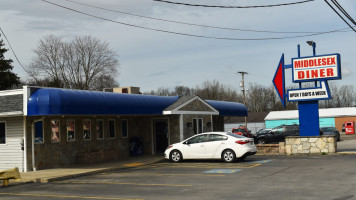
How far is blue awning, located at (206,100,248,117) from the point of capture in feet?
103

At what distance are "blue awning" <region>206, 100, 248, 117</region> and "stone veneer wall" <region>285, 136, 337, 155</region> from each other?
7352 millimetres

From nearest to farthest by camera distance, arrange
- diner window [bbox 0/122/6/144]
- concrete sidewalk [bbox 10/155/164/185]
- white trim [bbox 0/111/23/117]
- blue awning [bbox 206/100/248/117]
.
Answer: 1. concrete sidewalk [bbox 10/155/164/185]
2. white trim [bbox 0/111/23/117]
3. diner window [bbox 0/122/6/144]
4. blue awning [bbox 206/100/248/117]

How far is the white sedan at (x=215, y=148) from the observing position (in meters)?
20.5

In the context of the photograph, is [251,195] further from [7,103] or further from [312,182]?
[7,103]

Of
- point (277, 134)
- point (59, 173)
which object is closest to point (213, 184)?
point (59, 173)

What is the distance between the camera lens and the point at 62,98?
61.3ft

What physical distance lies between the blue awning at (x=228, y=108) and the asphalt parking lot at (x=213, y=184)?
11.9 meters

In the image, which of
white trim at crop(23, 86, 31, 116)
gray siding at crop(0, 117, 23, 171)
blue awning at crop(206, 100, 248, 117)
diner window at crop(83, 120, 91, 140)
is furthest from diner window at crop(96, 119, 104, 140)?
blue awning at crop(206, 100, 248, 117)

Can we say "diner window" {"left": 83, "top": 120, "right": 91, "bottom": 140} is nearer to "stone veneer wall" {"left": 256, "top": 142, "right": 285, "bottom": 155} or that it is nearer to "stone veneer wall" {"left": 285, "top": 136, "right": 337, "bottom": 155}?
"stone veneer wall" {"left": 256, "top": 142, "right": 285, "bottom": 155}

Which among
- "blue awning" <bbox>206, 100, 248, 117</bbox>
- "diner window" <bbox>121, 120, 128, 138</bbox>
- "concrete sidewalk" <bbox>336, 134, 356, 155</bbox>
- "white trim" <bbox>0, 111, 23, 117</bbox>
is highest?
"blue awning" <bbox>206, 100, 248, 117</bbox>

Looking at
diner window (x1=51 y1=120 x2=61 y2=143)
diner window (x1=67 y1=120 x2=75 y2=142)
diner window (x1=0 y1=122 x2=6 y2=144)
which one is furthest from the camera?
diner window (x1=67 y1=120 x2=75 y2=142)

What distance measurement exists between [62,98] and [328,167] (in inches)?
445

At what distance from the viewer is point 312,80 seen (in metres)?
24.5

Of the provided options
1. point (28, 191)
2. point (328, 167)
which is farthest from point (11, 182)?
point (328, 167)
